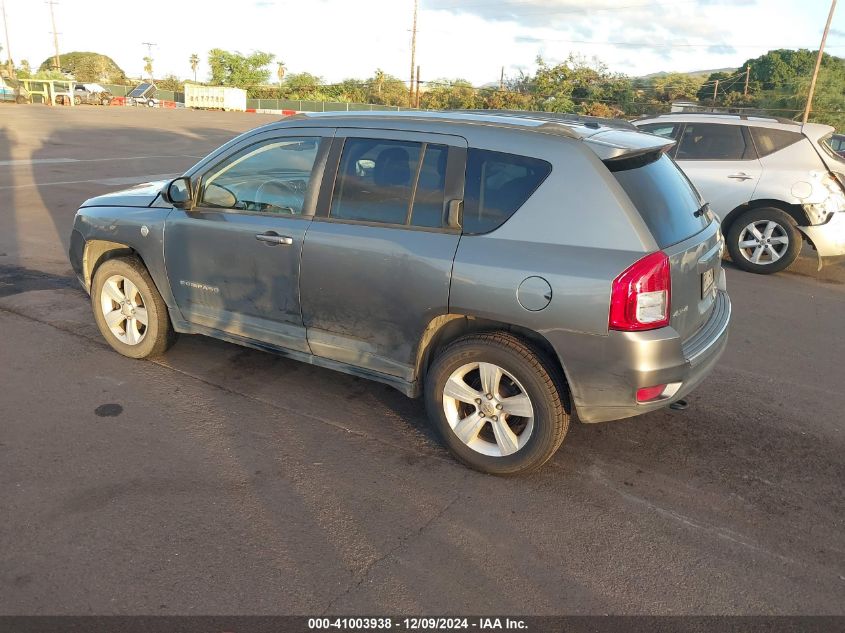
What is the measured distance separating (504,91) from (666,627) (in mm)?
59587

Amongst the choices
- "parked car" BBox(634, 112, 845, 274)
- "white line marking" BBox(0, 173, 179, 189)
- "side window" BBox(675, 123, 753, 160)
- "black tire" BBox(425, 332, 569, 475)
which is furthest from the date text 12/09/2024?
"white line marking" BBox(0, 173, 179, 189)

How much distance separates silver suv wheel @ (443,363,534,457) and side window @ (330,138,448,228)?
839 millimetres

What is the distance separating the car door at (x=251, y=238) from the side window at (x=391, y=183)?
0.22 metres

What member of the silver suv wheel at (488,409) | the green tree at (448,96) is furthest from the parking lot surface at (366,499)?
the green tree at (448,96)

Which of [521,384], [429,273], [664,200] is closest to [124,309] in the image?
[429,273]

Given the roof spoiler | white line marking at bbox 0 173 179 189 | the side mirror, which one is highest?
the roof spoiler

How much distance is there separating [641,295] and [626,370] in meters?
0.36

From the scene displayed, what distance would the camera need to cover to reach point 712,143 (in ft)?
27.3

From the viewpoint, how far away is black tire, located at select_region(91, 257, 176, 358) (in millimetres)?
4715

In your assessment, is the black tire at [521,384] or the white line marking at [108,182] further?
the white line marking at [108,182]

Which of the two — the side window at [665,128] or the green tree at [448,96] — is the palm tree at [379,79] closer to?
the green tree at [448,96]

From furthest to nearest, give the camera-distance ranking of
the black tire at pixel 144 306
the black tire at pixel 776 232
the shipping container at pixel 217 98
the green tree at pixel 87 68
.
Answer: the green tree at pixel 87 68 < the shipping container at pixel 217 98 < the black tire at pixel 776 232 < the black tire at pixel 144 306

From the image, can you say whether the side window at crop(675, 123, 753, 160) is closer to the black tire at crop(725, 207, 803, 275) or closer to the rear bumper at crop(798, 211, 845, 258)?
the black tire at crop(725, 207, 803, 275)

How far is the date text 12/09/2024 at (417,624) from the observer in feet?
8.31
